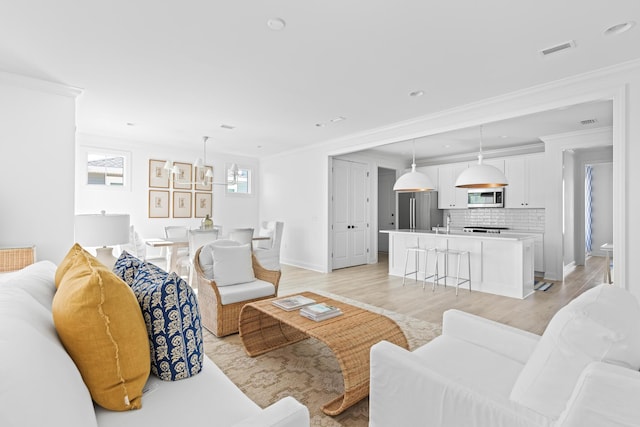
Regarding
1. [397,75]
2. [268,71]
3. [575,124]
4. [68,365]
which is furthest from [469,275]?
[68,365]

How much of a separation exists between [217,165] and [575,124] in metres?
6.83

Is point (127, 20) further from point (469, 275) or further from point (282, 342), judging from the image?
point (469, 275)

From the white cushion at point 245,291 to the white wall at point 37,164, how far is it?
2103mm

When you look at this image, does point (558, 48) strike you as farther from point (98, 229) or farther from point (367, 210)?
point (367, 210)

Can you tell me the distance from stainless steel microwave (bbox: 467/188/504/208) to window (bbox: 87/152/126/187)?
277 inches

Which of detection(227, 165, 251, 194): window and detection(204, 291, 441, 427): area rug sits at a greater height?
detection(227, 165, 251, 194): window

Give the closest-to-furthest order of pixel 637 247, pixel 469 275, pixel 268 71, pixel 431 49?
1. pixel 431 49
2. pixel 637 247
3. pixel 268 71
4. pixel 469 275

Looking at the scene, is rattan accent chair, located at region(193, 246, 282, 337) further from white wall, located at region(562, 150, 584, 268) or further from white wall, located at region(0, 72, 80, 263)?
white wall, located at region(562, 150, 584, 268)

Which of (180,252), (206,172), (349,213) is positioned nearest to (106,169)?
(206,172)

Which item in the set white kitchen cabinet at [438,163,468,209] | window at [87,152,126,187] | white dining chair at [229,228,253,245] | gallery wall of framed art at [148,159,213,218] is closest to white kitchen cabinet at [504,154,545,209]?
white kitchen cabinet at [438,163,468,209]

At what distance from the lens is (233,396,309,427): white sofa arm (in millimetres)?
1009

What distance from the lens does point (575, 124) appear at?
16.4ft

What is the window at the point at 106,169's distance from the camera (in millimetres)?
5859

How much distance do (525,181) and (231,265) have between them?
6.01 metres
